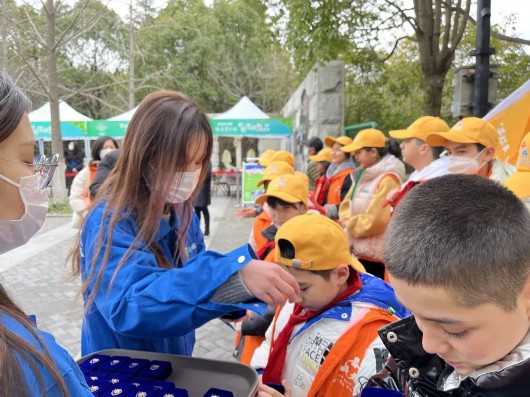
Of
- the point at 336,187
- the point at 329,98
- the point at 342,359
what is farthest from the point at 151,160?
the point at 329,98

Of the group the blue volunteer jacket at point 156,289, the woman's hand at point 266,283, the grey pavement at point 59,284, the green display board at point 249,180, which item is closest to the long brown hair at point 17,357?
the blue volunteer jacket at point 156,289

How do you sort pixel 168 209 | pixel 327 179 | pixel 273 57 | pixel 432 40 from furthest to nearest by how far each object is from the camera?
pixel 273 57
pixel 432 40
pixel 327 179
pixel 168 209

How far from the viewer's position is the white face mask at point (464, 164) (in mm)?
3166

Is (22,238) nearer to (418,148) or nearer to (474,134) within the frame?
(474,134)

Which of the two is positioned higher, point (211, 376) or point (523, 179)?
point (523, 179)

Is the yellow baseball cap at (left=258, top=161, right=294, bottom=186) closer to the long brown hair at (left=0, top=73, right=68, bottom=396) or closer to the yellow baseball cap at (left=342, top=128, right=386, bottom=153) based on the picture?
the yellow baseball cap at (left=342, top=128, right=386, bottom=153)

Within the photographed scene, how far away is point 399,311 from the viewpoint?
1.90m

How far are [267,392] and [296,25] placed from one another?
296 inches

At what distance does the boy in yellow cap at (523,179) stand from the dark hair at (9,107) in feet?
7.04

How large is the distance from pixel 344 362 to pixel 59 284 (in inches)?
206

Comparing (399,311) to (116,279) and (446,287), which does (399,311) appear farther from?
(116,279)

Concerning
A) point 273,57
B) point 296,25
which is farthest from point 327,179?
point 273,57

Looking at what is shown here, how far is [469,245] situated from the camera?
0.95 meters

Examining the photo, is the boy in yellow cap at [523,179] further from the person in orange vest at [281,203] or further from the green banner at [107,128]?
the green banner at [107,128]
